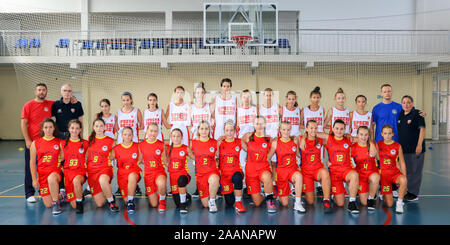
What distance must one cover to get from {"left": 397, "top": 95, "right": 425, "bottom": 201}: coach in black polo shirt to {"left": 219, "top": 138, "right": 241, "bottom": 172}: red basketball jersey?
2328 millimetres

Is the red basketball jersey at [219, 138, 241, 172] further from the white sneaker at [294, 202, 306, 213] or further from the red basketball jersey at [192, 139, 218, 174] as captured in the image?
the white sneaker at [294, 202, 306, 213]

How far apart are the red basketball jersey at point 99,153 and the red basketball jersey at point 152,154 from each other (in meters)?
0.43

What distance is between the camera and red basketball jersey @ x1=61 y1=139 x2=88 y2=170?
4.02m

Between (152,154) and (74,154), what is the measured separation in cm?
96

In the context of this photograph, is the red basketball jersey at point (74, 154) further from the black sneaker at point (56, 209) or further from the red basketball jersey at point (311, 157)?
the red basketball jersey at point (311, 157)

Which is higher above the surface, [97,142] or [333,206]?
[97,142]

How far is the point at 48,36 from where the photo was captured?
12.9 meters

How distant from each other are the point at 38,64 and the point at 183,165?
10683 millimetres

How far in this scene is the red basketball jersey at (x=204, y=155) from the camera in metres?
4.03

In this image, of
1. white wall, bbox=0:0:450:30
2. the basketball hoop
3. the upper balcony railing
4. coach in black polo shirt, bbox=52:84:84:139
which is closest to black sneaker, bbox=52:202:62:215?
coach in black polo shirt, bbox=52:84:84:139

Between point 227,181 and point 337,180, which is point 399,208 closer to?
point 337,180

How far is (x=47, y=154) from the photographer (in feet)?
13.3

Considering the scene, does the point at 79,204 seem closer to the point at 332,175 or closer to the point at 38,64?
the point at 332,175
